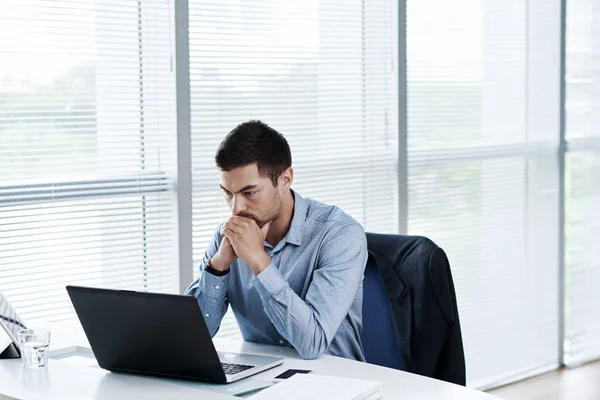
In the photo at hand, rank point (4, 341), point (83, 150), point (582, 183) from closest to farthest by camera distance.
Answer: point (4, 341), point (83, 150), point (582, 183)

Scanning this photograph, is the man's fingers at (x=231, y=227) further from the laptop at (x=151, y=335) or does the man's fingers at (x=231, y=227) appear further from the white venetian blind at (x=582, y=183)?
the white venetian blind at (x=582, y=183)

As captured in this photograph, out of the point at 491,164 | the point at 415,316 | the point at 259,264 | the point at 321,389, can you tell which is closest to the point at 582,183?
the point at 491,164

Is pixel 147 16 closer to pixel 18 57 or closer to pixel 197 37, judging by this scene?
pixel 197 37

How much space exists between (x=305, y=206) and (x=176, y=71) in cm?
89

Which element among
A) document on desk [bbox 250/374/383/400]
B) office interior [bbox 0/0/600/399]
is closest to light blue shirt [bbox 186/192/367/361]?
document on desk [bbox 250/374/383/400]

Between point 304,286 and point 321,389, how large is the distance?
0.72m

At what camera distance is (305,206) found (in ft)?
8.41

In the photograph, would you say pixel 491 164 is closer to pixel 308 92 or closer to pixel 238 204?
pixel 308 92

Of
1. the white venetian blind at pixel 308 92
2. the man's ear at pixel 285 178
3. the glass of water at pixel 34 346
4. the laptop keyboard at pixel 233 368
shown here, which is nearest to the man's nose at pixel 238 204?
the man's ear at pixel 285 178

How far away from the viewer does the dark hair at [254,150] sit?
2.41 meters

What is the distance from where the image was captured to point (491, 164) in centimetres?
444

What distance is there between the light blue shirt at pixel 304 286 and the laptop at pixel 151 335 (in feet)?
0.83

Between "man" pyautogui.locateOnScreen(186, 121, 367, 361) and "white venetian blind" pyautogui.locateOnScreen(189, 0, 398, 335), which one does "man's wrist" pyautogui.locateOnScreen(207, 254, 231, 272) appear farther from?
"white venetian blind" pyautogui.locateOnScreen(189, 0, 398, 335)

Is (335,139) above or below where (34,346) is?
above
